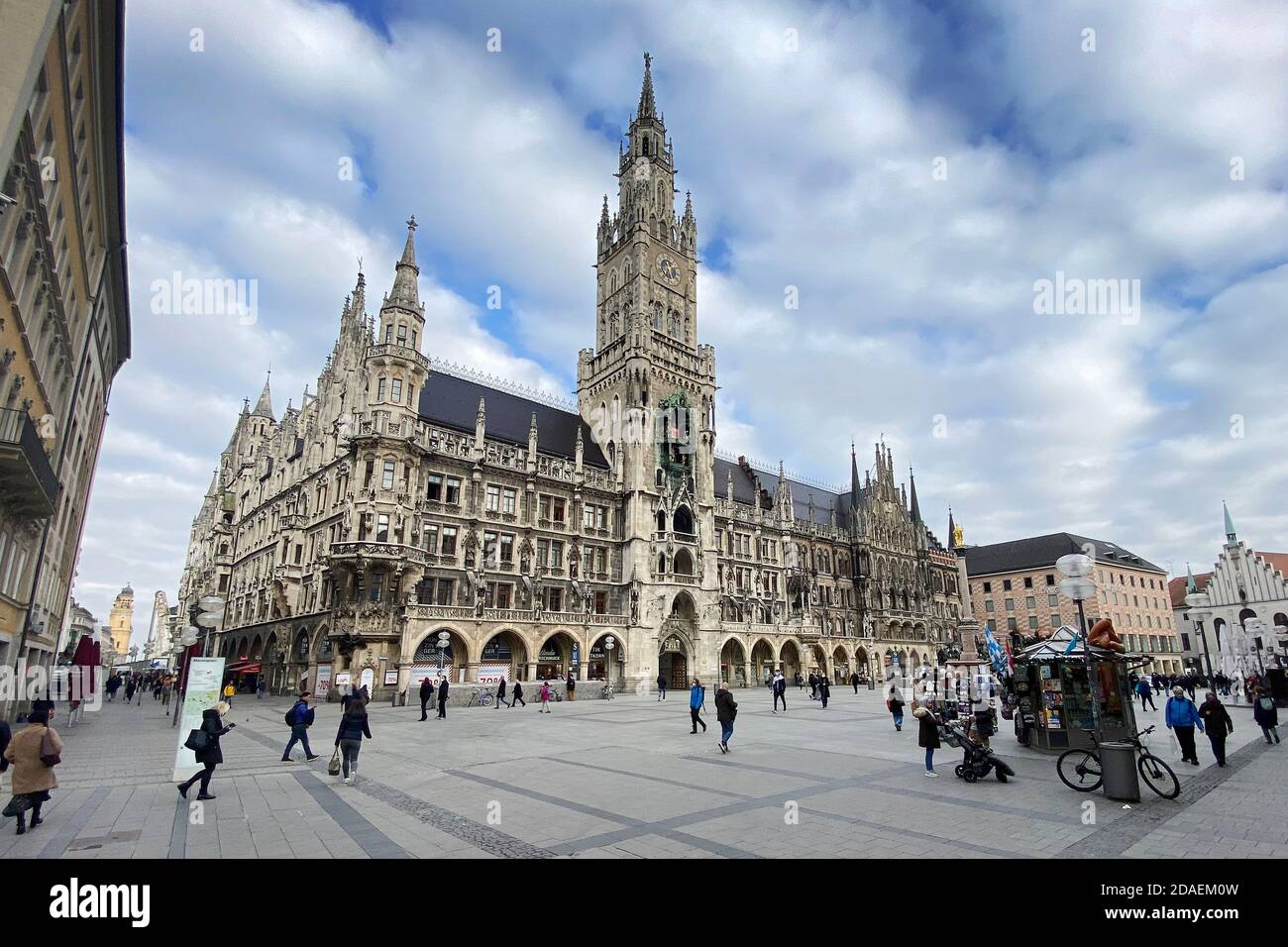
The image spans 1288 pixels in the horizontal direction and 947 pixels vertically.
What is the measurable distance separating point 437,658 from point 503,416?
19183 mm

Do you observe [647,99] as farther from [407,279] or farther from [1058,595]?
[1058,595]

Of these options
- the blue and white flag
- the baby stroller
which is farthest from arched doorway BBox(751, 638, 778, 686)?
the baby stroller

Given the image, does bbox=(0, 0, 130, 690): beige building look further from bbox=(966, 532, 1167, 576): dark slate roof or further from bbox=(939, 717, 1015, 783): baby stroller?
bbox=(966, 532, 1167, 576): dark slate roof

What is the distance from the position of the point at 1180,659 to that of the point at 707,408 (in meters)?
79.9

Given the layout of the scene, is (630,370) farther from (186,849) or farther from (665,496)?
(186,849)

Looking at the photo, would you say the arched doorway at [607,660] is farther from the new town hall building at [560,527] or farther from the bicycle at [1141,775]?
the bicycle at [1141,775]

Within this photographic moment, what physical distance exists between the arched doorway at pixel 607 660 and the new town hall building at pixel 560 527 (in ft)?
0.57

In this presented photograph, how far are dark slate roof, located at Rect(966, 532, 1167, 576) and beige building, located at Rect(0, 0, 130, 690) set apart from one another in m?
93.0

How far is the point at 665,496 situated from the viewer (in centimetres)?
5228

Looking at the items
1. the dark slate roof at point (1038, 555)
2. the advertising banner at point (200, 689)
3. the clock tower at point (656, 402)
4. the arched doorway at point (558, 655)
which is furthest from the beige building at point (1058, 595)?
the advertising banner at point (200, 689)

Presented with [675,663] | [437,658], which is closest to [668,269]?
[675,663]

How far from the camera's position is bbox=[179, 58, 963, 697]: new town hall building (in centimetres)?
3850

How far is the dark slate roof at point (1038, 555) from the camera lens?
277ft

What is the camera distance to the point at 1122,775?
10422 millimetres
